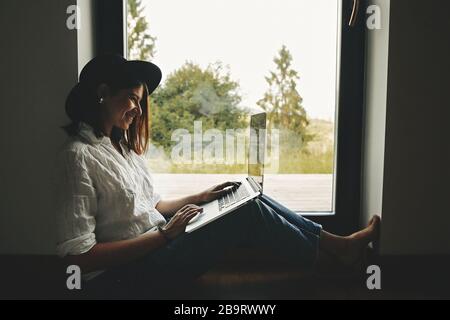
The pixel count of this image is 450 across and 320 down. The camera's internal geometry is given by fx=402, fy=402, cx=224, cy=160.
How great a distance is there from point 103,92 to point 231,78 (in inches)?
25.7

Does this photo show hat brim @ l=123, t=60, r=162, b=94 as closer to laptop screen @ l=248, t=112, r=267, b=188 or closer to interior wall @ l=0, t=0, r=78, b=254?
interior wall @ l=0, t=0, r=78, b=254

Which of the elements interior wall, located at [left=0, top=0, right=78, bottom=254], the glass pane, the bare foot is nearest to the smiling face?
interior wall, located at [left=0, top=0, right=78, bottom=254]

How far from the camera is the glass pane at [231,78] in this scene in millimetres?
1682

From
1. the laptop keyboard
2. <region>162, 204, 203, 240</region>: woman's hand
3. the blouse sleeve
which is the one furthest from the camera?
the laptop keyboard

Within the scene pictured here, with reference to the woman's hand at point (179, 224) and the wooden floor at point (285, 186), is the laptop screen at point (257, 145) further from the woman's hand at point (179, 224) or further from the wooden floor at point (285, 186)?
the woman's hand at point (179, 224)

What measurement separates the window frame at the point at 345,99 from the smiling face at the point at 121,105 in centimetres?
49

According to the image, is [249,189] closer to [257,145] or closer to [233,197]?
[233,197]

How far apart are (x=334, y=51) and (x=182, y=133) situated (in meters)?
0.74

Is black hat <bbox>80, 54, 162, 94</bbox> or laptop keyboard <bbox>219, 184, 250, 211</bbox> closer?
black hat <bbox>80, 54, 162, 94</bbox>

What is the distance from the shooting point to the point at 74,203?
3.46 feet

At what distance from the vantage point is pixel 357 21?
1.67m

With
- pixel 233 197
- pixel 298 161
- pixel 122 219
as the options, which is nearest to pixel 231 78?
pixel 298 161

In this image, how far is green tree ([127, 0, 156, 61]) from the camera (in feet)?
5.44

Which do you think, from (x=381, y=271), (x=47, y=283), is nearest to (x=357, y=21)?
(x=381, y=271)
